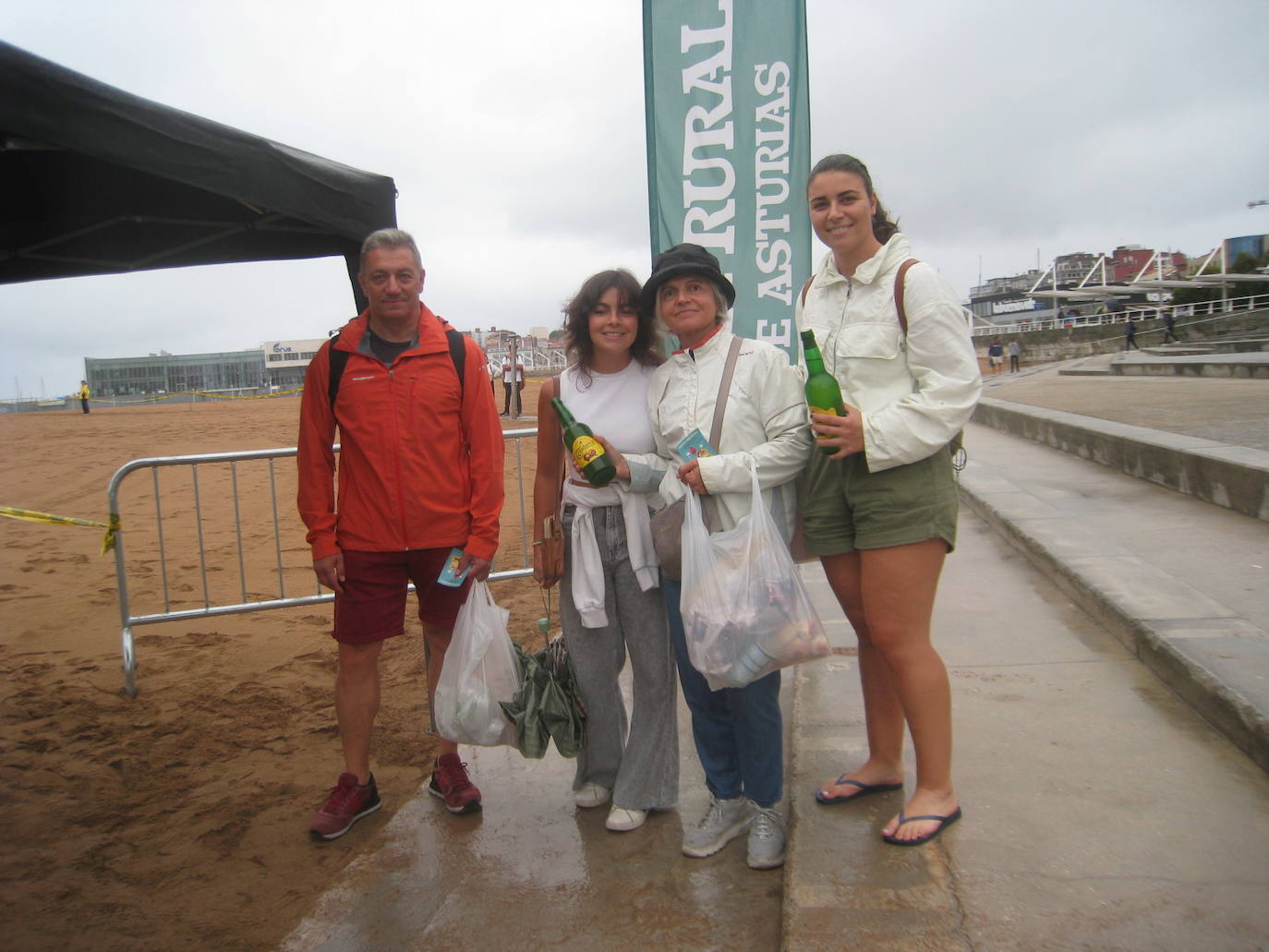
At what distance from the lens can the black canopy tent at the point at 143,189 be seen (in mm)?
2475

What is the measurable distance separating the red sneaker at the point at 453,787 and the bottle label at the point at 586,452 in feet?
4.61

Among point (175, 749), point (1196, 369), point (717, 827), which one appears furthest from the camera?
point (1196, 369)

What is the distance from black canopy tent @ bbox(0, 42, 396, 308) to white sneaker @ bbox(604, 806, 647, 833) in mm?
2216

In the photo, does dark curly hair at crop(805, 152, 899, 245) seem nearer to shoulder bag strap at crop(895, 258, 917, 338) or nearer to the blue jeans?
shoulder bag strap at crop(895, 258, 917, 338)

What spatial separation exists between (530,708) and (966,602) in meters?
2.85

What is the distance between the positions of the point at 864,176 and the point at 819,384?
24.0 inches

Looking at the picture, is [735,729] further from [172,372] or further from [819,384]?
[172,372]

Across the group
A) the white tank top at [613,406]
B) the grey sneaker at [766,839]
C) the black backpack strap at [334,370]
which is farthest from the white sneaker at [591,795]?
the black backpack strap at [334,370]

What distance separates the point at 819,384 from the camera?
8.07 ft

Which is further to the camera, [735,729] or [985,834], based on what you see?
[735,729]

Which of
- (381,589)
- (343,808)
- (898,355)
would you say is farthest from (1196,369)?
(343,808)

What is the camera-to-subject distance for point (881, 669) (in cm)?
280

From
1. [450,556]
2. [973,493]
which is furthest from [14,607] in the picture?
[973,493]

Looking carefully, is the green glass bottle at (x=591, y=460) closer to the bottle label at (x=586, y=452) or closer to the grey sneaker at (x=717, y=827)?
A: the bottle label at (x=586, y=452)
